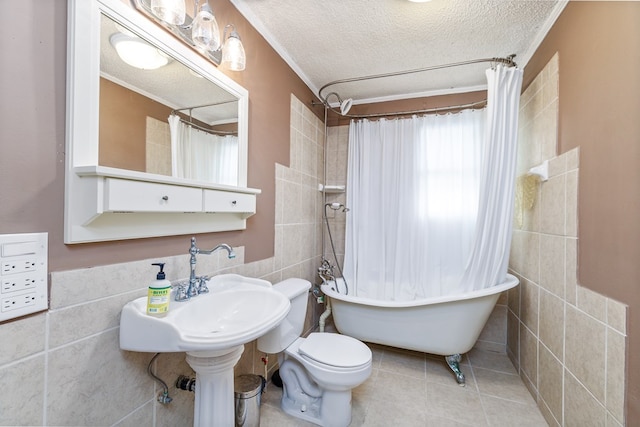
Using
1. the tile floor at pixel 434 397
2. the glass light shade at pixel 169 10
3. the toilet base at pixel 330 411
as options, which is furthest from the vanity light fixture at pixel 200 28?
the tile floor at pixel 434 397

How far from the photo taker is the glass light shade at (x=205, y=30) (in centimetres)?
115

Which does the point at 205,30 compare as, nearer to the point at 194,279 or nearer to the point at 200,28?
the point at 200,28

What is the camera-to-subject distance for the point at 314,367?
1.53m

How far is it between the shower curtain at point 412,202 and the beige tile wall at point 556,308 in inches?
14.9

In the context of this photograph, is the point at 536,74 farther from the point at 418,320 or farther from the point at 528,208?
the point at 418,320

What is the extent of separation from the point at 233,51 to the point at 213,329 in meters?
1.34

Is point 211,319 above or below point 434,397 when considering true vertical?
above

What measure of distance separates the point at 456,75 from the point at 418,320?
2.05 meters

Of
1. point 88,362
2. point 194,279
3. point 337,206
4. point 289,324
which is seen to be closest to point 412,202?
point 337,206

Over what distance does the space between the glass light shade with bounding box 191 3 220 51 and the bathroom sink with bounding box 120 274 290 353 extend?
1.11 meters

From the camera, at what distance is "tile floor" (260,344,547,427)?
161 centimetres

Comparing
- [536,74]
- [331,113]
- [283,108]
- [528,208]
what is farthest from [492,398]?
[331,113]

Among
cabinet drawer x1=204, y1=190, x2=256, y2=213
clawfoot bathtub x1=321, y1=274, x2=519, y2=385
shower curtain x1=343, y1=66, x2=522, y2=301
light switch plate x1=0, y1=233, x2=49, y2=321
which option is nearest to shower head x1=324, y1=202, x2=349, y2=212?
shower curtain x1=343, y1=66, x2=522, y2=301

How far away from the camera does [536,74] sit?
1852 mm
